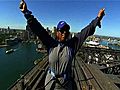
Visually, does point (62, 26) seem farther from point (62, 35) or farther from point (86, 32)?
point (86, 32)

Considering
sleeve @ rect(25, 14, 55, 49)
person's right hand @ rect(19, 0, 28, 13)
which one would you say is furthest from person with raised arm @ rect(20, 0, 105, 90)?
person's right hand @ rect(19, 0, 28, 13)

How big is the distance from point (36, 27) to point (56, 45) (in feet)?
1.20

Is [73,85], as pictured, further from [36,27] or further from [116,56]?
[116,56]

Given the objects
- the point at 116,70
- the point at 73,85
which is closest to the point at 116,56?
the point at 116,70

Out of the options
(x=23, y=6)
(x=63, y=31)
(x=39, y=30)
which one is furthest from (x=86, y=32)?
(x=23, y=6)

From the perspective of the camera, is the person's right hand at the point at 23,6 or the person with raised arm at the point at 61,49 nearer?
the person's right hand at the point at 23,6

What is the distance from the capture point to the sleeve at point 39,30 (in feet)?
9.73

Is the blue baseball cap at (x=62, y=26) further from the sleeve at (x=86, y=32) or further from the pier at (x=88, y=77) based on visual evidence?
the pier at (x=88, y=77)

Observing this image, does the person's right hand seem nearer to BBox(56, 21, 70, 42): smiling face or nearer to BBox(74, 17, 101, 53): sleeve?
BBox(56, 21, 70, 42): smiling face

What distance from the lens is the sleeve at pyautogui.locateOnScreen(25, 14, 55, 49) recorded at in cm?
297

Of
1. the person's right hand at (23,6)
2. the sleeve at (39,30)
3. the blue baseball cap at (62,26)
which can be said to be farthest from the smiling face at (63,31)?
the person's right hand at (23,6)

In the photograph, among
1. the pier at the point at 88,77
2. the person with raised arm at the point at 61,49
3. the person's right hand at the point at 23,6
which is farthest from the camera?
the pier at the point at 88,77

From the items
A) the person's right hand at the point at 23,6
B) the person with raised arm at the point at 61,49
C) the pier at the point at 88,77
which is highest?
the person's right hand at the point at 23,6

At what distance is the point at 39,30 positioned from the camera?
121 inches
